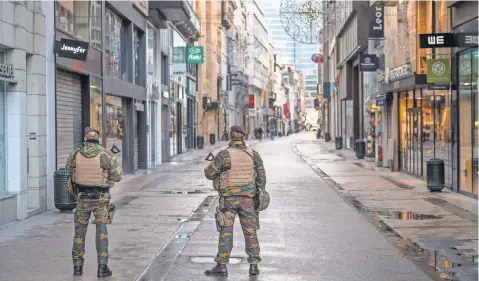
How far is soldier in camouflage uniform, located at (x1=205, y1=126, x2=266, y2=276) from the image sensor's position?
8.59m

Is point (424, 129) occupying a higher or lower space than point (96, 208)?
higher

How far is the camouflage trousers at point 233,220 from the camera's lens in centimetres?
859

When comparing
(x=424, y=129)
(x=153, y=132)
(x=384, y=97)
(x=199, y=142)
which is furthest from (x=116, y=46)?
(x=199, y=142)

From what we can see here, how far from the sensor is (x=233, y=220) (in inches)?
340

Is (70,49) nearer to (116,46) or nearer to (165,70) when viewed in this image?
(116,46)

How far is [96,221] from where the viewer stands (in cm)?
866

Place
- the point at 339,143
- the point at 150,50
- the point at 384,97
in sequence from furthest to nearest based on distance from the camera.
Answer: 1. the point at 339,143
2. the point at 150,50
3. the point at 384,97

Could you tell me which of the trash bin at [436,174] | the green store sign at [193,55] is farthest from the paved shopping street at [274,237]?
the green store sign at [193,55]

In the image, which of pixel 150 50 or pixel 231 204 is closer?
pixel 231 204

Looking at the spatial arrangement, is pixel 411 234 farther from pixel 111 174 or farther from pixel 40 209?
pixel 40 209

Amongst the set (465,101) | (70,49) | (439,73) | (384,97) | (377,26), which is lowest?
(465,101)

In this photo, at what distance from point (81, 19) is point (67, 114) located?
9.30ft

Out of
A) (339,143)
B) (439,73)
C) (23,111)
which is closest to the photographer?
(23,111)

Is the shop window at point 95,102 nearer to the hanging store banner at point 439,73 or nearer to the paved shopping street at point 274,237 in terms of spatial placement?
the paved shopping street at point 274,237
